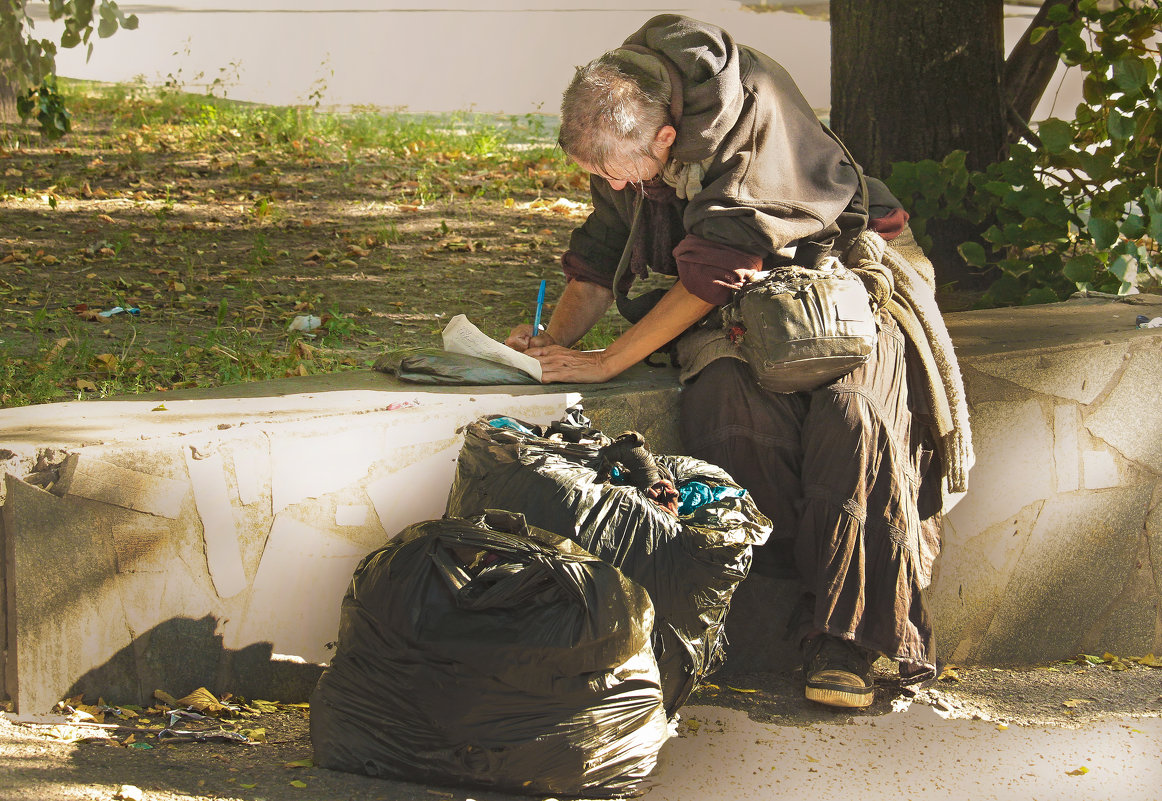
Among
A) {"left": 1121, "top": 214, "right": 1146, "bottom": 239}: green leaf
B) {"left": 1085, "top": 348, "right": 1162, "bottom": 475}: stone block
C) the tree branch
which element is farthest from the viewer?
the tree branch

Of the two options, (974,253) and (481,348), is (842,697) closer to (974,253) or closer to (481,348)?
(481,348)

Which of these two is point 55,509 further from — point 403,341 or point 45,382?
point 403,341

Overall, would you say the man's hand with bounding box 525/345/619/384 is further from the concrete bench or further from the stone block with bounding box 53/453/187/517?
the stone block with bounding box 53/453/187/517

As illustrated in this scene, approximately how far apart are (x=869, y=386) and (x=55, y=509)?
70.4 inches

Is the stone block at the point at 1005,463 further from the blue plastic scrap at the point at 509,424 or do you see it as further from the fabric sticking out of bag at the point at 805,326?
the blue plastic scrap at the point at 509,424

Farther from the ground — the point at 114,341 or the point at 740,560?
the point at 114,341

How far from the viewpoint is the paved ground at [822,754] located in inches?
77.1

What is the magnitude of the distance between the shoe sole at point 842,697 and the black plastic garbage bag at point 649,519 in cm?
32

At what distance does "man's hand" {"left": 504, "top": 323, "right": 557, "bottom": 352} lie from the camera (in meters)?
3.05

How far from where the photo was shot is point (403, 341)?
13.9 feet

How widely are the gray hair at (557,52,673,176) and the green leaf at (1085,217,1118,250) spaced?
1.85m

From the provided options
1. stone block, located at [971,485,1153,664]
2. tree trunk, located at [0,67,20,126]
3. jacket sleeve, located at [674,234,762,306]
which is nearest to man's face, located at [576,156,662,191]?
jacket sleeve, located at [674,234,762,306]

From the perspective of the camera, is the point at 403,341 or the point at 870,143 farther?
the point at 870,143

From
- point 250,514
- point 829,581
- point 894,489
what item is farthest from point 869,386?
point 250,514
